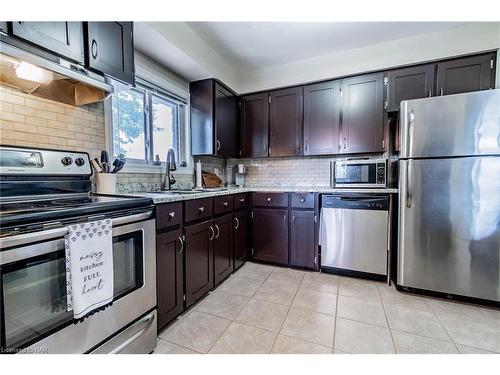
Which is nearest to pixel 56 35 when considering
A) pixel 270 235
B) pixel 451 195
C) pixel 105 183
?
pixel 105 183

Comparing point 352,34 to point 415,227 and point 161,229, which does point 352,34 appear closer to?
point 415,227

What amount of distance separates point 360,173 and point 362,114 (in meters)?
0.73

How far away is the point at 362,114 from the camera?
2578mm

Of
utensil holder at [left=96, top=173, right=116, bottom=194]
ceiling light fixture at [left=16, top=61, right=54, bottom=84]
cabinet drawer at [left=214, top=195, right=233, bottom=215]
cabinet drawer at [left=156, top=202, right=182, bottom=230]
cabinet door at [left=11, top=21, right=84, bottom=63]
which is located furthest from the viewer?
cabinet drawer at [left=214, top=195, right=233, bottom=215]

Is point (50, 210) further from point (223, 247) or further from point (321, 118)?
point (321, 118)

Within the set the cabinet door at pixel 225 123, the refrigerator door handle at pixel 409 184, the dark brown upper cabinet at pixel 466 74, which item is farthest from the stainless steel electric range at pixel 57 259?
the dark brown upper cabinet at pixel 466 74

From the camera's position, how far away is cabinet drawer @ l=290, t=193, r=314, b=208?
8.08ft

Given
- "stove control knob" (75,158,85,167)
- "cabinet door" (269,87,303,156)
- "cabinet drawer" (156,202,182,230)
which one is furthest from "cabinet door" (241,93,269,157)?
"stove control knob" (75,158,85,167)

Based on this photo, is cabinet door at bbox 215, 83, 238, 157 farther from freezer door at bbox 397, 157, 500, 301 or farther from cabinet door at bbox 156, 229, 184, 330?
freezer door at bbox 397, 157, 500, 301

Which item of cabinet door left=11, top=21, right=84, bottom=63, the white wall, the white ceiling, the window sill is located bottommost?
the window sill

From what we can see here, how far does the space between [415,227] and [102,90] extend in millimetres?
2693

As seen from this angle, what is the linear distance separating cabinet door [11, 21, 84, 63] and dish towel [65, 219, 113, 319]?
0.91 meters

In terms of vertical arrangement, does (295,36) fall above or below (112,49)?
above
